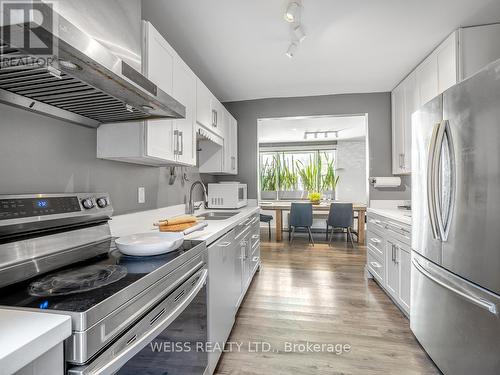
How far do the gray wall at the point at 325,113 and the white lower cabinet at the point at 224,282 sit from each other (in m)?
1.64

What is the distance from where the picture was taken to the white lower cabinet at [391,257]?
7.06ft

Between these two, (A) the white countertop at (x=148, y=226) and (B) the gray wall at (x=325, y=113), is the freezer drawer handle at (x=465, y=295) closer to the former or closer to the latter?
(A) the white countertop at (x=148, y=226)

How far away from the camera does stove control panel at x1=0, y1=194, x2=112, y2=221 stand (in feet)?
3.14

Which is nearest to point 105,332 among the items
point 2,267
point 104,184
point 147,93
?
point 2,267

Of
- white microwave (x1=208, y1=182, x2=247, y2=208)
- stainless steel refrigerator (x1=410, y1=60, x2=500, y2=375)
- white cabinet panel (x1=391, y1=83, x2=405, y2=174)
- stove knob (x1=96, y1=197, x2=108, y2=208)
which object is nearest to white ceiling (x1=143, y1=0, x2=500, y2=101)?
white cabinet panel (x1=391, y1=83, x2=405, y2=174)

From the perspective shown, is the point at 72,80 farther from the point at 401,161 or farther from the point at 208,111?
the point at 401,161

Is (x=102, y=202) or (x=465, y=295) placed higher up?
(x=102, y=202)

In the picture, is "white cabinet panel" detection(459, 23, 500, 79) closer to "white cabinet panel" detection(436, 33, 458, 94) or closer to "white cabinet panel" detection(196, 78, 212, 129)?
"white cabinet panel" detection(436, 33, 458, 94)

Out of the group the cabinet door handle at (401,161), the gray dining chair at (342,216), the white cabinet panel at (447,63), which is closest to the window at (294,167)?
the gray dining chair at (342,216)

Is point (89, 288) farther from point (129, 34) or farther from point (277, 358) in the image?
point (277, 358)

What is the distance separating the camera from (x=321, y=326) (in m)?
2.08

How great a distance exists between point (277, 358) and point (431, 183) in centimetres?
147

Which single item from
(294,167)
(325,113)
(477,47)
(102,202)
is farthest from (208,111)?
(294,167)

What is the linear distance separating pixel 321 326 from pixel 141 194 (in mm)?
1750
